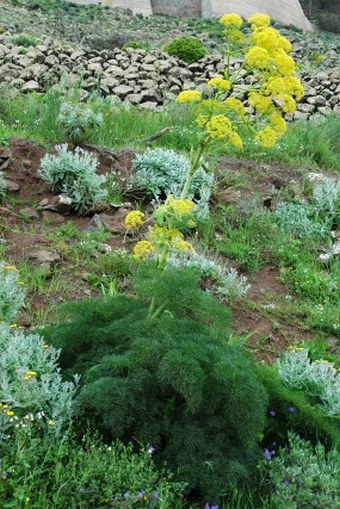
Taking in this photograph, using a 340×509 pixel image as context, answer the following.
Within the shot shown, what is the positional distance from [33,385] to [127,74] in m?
10.9

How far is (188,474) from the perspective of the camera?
2.91 meters

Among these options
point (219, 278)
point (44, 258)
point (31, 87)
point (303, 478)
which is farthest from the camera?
point (31, 87)

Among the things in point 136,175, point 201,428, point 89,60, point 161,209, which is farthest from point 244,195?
point 89,60

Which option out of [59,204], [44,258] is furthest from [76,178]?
[44,258]

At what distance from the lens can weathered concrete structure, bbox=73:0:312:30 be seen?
27.1 metres

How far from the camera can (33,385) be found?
3.00m

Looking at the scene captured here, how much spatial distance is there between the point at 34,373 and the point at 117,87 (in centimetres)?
1004

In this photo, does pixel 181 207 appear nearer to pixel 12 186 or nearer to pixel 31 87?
pixel 12 186

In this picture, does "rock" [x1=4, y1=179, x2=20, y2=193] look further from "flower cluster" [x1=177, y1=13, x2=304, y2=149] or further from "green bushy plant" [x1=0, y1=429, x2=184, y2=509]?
"green bushy plant" [x1=0, y1=429, x2=184, y2=509]

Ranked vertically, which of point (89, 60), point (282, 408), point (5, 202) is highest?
point (282, 408)

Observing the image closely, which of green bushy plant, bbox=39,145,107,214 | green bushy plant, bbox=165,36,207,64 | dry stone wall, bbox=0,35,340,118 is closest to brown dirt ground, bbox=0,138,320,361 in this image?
green bushy plant, bbox=39,145,107,214

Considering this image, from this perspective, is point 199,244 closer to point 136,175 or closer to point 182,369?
point 136,175

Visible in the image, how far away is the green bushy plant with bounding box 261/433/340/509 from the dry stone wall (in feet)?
28.0

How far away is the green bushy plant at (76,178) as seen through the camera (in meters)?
6.45
